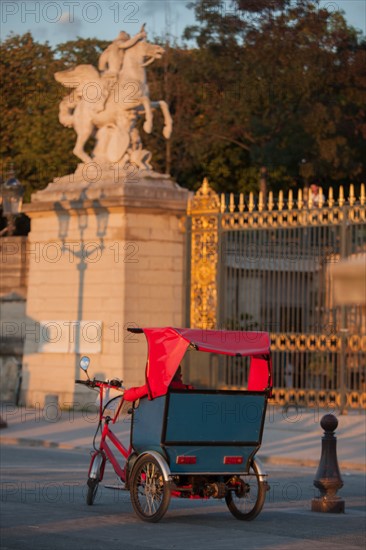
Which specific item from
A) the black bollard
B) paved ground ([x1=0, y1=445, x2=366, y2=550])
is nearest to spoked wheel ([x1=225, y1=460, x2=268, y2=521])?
paved ground ([x1=0, y1=445, x2=366, y2=550])

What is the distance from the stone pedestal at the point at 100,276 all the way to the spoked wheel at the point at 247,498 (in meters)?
12.4

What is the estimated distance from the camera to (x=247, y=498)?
39.3ft

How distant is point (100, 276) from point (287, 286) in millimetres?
3574

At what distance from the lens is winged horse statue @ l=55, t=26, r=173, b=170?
84.3ft

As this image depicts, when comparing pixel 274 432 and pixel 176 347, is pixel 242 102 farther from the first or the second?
pixel 176 347

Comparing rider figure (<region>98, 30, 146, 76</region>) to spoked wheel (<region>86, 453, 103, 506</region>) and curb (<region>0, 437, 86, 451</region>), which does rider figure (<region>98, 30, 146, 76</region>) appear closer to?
curb (<region>0, 437, 86, 451</region>)

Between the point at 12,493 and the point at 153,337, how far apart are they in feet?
8.43

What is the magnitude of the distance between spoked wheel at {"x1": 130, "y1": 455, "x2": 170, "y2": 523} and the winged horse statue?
1452 centimetres

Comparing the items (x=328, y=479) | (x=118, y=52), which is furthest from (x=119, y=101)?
(x=328, y=479)

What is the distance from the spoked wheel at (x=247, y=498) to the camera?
38.0 ft

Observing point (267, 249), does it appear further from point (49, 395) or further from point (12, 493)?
point (12, 493)

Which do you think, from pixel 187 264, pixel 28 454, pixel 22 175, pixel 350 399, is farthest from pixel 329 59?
pixel 28 454

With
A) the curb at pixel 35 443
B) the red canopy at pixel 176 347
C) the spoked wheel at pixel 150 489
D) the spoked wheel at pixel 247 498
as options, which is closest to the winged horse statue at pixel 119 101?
the curb at pixel 35 443

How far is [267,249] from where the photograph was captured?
24.3 metres
